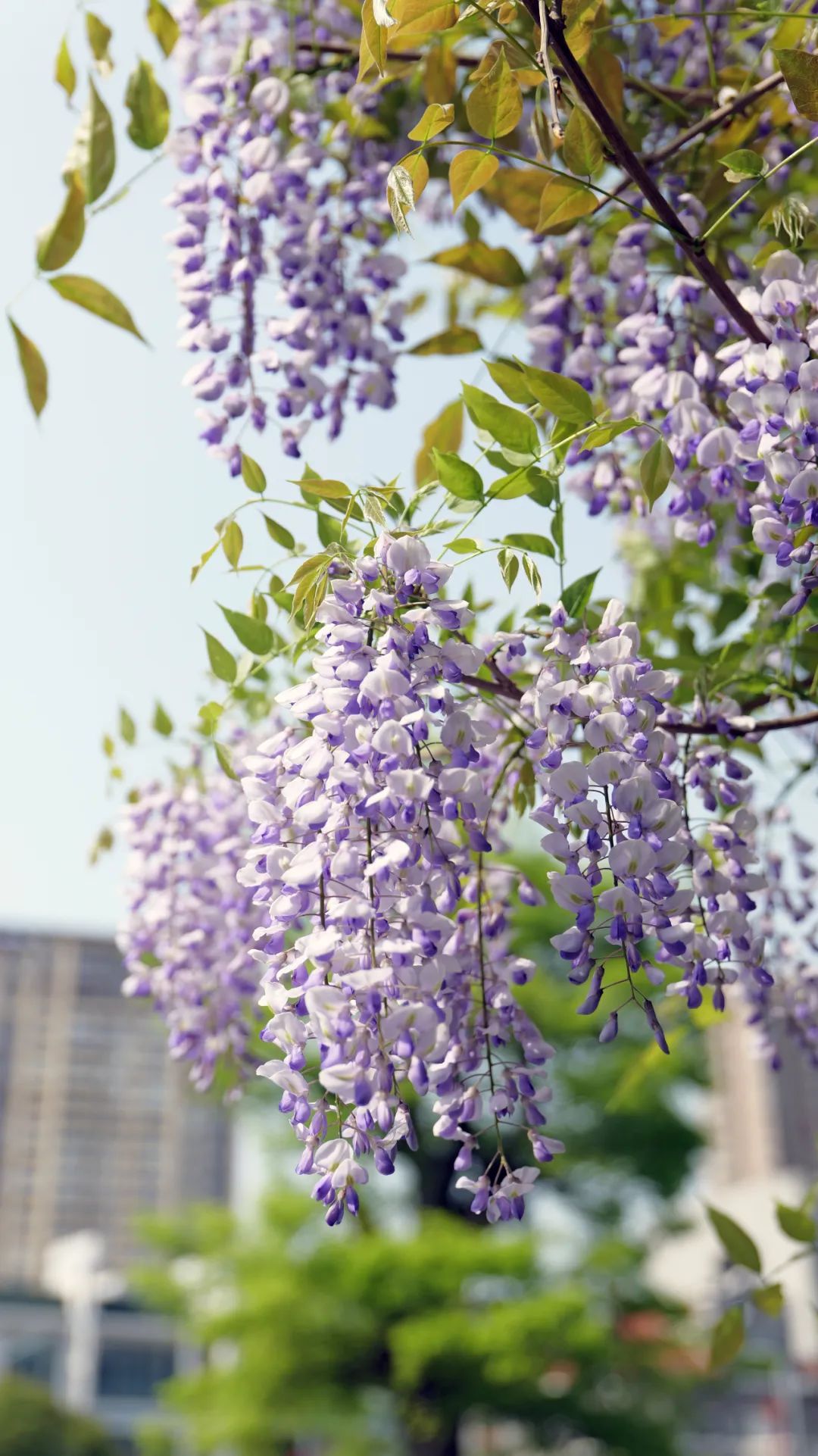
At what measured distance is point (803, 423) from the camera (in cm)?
77

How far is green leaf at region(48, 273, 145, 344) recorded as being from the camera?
0.89m

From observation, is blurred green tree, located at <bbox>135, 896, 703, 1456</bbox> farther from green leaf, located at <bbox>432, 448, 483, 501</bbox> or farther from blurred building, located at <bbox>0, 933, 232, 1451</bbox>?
blurred building, located at <bbox>0, 933, 232, 1451</bbox>

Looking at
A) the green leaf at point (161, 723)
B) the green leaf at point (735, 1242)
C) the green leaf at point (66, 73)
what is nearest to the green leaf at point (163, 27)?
the green leaf at point (66, 73)

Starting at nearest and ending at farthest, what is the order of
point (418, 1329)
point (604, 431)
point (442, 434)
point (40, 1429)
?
point (604, 431), point (442, 434), point (418, 1329), point (40, 1429)

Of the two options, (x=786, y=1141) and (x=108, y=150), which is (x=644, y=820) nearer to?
(x=108, y=150)

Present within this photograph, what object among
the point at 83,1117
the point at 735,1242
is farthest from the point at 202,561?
the point at 83,1117

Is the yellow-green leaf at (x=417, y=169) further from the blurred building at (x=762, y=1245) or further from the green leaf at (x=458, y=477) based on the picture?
the blurred building at (x=762, y=1245)

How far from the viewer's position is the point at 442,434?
3.69ft

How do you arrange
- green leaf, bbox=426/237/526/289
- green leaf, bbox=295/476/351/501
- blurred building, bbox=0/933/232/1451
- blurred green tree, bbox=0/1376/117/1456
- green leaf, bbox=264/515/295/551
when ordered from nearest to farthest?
1. green leaf, bbox=295/476/351/501
2. green leaf, bbox=264/515/295/551
3. green leaf, bbox=426/237/526/289
4. blurred green tree, bbox=0/1376/117/1456
5. blurred building, bbox=0/933/232/1451

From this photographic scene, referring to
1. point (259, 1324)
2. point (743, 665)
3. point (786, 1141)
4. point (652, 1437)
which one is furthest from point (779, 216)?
point (786, 1141)

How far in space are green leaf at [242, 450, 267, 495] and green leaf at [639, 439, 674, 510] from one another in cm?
25

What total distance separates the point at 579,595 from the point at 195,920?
70cm

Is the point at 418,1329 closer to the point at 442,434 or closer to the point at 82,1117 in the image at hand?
the point at 442,434

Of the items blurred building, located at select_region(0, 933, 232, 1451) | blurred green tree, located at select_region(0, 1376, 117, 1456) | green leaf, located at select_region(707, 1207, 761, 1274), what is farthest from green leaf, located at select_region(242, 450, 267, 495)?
blurred building, located at select_region(0, 933, 232, 1451)
